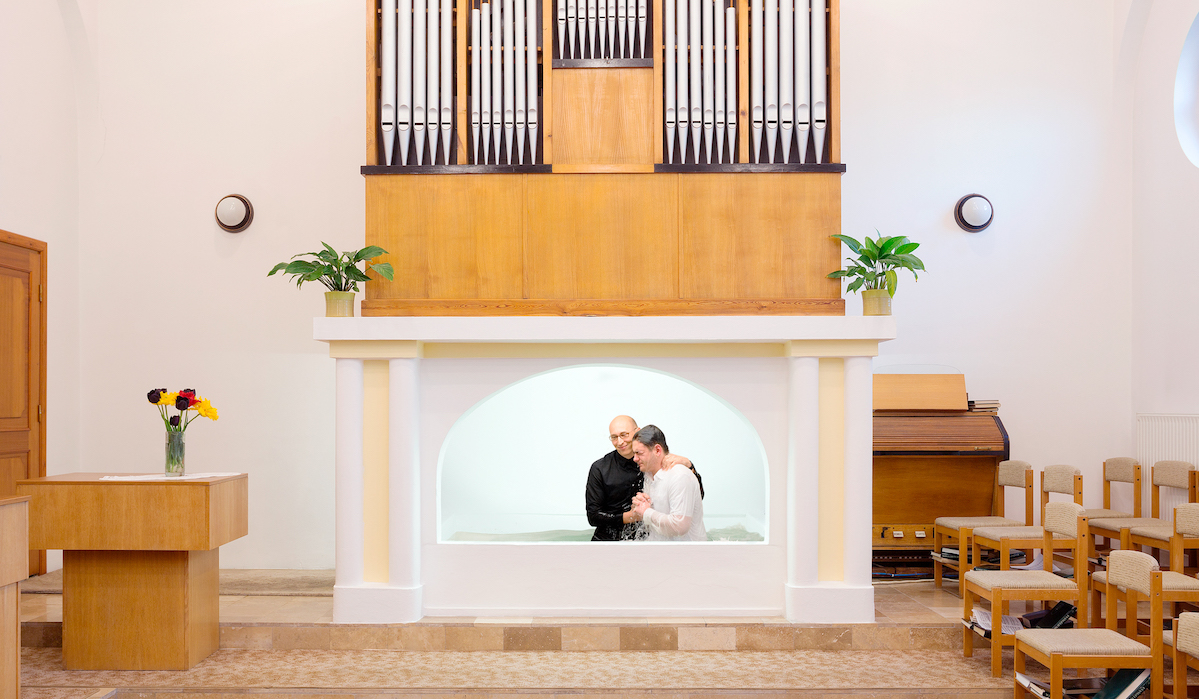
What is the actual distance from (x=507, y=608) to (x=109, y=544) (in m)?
2.15

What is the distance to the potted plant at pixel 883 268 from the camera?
4820 mm

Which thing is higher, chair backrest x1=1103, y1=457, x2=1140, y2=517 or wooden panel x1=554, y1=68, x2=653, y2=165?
wooden panel x1=554, y1=68, x2=653, y2=165

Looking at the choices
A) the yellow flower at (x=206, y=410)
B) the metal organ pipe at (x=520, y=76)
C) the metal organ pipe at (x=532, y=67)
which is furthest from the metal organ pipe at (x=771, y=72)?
the yellow flower at (x=206, y=410)

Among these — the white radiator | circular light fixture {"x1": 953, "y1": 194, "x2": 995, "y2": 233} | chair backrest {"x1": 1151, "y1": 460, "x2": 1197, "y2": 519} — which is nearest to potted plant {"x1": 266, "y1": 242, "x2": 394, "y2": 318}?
circular light fixture {"x1": 953, "y1": 194, "x2": 995, "y2": 233}

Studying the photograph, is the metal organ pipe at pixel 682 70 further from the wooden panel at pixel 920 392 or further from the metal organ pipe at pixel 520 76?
the wooden panel at pixel 920 392

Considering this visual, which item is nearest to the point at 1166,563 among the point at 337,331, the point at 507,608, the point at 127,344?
the point at 507,608

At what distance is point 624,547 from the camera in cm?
509

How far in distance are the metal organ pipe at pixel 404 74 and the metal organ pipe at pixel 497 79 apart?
19.4 inches

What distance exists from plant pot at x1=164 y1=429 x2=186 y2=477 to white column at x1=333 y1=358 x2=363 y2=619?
0.82 metres

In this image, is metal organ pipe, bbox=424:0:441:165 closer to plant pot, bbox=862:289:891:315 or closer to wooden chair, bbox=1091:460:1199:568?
plant pot, bbox=862:289:891:315

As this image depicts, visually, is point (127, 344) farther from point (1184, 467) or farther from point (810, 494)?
point (1184, 467)

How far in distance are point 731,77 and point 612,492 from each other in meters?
2.58

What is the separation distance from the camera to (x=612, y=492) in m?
5.30

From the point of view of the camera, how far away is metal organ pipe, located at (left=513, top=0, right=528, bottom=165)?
5027 mm
